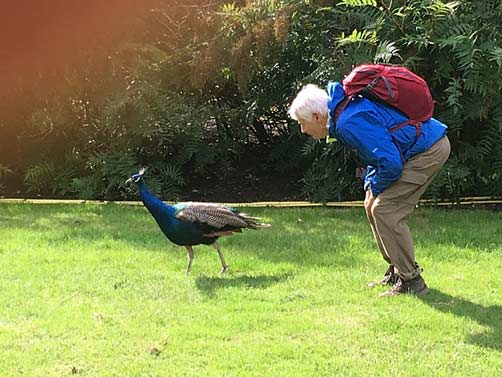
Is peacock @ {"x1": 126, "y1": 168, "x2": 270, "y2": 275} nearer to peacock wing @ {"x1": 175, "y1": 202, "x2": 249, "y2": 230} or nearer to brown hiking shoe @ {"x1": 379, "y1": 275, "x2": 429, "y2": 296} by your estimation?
peacock wing @ {"x1": 175, "y1": 202, "x2": 249, "y2": 230}

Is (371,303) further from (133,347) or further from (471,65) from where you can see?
(471,65)

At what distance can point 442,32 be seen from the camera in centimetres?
776

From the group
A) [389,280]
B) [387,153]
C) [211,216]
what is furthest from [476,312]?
[211,216]

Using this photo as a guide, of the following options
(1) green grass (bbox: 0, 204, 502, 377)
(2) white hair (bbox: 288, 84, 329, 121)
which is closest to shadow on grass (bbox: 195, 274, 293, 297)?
(1) green grass (bbox: 0, 204, 502, 377)

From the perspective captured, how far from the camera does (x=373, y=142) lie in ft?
15.5

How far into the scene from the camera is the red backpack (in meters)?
4.83

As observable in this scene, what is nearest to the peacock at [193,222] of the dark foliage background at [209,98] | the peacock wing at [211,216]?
the peacock wing at [211,216]

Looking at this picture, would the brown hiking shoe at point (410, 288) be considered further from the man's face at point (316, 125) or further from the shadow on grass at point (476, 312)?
the man's face at point (316, 125)

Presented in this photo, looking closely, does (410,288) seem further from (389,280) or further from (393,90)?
(393,90)

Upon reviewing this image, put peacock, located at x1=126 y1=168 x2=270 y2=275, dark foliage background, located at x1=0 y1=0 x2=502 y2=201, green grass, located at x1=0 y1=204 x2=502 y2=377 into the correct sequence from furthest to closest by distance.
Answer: dark foliage background, located at x1=0 y1=0 x2=502 y2=201 < peacock, located at x1=126 y1=168 x2=270 y2=275 < green grass, located at x1=0 y1=204 x2=502 y2=377

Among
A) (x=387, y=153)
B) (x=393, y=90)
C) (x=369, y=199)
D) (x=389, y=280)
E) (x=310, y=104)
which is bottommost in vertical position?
(x=389, y=280)

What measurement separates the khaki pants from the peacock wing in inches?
49.4

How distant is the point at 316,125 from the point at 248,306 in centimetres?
130

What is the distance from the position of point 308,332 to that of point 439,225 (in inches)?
128
